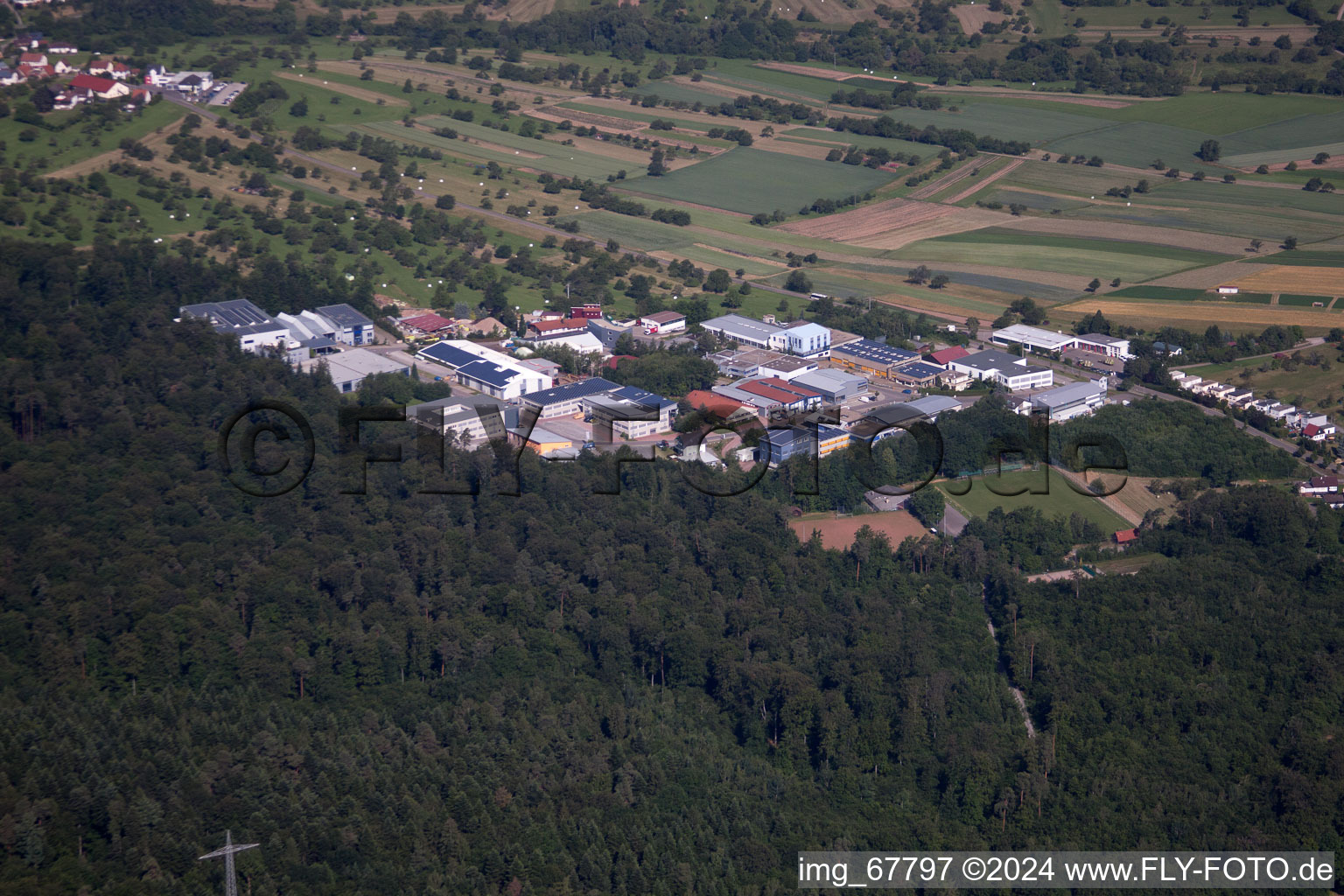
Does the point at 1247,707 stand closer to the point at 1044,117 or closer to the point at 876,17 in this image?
the point at 1044,117

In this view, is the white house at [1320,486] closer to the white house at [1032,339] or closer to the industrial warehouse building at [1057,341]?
the industrial warehouse building at [1057,341]

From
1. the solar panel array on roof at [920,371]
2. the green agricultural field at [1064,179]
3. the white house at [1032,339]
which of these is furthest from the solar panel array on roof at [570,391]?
the green agricultural field at [1064,179]

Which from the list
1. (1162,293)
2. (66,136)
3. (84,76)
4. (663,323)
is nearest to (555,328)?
(663,323)

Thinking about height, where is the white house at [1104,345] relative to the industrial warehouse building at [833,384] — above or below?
above

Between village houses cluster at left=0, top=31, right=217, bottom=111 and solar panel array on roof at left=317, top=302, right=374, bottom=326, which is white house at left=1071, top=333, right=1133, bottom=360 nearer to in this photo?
solar panel array on roof at left=317, top=302, right=374, bottom=326

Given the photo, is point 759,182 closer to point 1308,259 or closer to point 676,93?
point 676,93

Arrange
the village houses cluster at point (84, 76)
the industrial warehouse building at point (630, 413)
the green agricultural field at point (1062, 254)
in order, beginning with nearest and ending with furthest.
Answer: the industrial warehouse building at point (630, 413) → the green agricultural field at point (1062, 254) → the village houses cluster at point (84, 76)
